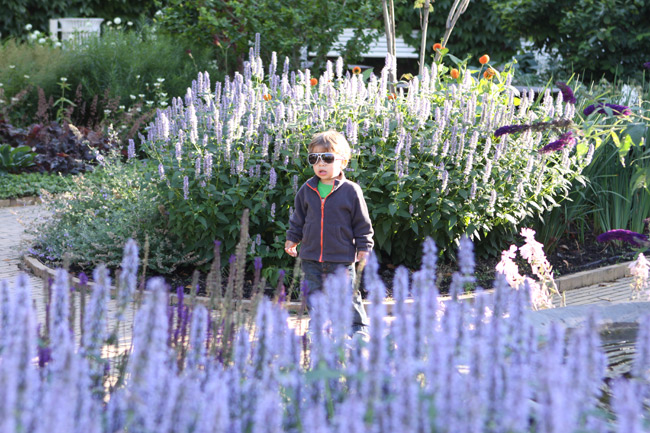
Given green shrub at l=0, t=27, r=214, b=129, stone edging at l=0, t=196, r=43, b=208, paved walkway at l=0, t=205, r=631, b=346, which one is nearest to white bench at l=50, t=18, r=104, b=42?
green shrub at l=0, t=27, r=214, b=129

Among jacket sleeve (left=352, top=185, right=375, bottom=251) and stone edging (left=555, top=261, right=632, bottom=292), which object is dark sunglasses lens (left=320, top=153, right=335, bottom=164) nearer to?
jacket sleeve (left=352, top=185, right=375, bottom=251)

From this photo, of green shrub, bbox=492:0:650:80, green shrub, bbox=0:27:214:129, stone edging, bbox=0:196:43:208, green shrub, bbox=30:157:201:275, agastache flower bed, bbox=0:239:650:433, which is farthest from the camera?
green shrub, bbox=492:0:650:80

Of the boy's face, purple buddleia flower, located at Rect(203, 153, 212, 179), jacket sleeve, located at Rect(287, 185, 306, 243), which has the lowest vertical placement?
jacket sleeve, located at Rect(287, 185, 306, 243)

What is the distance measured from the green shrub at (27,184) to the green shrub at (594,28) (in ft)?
28.5

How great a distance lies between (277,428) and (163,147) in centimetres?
499

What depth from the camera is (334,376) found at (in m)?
2.02

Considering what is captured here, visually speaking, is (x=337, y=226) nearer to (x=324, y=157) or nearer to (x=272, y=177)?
(x=324, y=157)

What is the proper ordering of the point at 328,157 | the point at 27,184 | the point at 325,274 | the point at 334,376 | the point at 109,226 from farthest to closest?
1. the point at 27,184
2. the point at 109,226
3. the point at 325,274
4. the point at 328,157
5. the point at 334,376

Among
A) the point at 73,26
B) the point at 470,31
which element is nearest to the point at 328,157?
the point at 470,31

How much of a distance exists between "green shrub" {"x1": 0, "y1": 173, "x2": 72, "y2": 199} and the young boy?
225 inches

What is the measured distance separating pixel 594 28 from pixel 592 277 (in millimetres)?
8676

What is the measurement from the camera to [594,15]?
13586 mm

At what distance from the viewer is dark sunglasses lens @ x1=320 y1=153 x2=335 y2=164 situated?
4383mm

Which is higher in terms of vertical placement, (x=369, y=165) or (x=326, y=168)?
(x=326, y=168)
